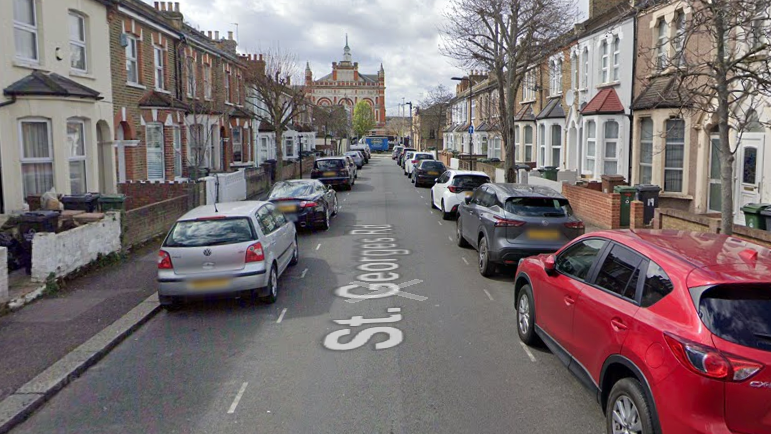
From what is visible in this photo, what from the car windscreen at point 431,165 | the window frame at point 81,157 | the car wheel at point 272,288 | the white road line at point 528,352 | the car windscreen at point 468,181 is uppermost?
the window frame at point 81,157

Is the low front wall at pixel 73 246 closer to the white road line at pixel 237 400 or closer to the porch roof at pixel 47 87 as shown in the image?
the porch roof at pixel 47 87

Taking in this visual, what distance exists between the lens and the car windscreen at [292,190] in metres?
16.1

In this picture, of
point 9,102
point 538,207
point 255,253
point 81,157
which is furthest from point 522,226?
point 81,157

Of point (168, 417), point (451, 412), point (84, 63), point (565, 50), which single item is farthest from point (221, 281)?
point (565, 50)

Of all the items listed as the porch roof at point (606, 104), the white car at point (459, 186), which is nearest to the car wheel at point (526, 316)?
the white car at point (459, 186)

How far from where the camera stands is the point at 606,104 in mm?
21234

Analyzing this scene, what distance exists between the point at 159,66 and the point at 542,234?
17.0 meters

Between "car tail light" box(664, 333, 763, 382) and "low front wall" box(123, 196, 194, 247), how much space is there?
442 inches

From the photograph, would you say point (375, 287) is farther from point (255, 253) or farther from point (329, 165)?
point (329, 165)

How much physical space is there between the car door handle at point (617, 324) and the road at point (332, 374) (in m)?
1.02

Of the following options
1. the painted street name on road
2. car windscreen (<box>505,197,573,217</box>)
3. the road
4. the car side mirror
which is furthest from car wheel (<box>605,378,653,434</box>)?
car windscreen (<box>505,197,573,217</box>)

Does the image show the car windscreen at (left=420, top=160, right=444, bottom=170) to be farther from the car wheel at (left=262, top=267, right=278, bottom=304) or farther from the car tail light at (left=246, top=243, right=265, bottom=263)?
the car tail light at (left=246, top=243, right=265, bottom=263)

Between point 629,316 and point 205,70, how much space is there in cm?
2582

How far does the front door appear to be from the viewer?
45.5ft
